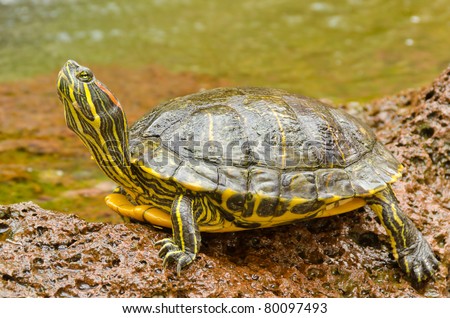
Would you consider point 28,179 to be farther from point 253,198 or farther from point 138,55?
point 138,55

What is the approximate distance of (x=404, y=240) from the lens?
127 inches

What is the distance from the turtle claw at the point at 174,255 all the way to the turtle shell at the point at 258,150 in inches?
14.1

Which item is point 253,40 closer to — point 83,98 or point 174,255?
point 83,98

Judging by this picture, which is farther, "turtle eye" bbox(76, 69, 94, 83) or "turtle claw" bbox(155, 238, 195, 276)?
"turtle eye" bbox(76, 69, 94, 83)

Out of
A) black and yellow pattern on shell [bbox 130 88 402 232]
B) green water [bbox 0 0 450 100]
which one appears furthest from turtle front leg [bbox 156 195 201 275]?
green water [bbox 0 0 450 100]

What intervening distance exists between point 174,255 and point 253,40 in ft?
30.2

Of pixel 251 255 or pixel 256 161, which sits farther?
pixel 251 255

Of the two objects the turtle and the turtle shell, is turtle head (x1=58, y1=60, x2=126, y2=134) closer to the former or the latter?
the turtle

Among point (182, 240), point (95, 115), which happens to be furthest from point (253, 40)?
point (182, 240)

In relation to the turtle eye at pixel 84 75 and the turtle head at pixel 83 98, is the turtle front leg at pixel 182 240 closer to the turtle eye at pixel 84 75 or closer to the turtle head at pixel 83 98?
the turtle head at pixel 83 98

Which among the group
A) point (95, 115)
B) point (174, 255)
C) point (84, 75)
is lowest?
point (174, 255)

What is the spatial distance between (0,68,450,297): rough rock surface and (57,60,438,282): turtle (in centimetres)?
12

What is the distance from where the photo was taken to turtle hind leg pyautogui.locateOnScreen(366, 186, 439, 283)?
3180mm

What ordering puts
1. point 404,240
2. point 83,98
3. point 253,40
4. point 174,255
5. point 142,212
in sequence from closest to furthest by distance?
point 174,255
point 83,98
point 142,212
point 404,240
point 253,40
